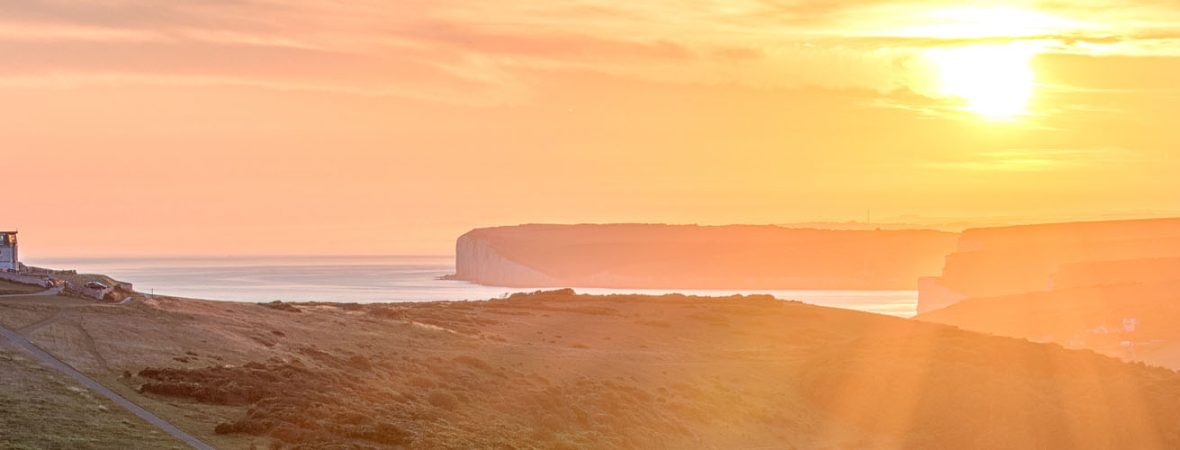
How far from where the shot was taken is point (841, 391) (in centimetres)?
4988

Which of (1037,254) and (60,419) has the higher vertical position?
(1037,254)

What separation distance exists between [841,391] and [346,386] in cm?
2138

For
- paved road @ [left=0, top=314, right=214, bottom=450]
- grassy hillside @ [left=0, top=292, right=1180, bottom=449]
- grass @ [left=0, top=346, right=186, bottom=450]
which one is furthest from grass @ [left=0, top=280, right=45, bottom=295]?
→ grass @ [left=0, top=346, right=186, bottom=450]

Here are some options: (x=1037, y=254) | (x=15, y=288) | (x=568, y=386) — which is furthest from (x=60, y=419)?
(x=1037, y=254)

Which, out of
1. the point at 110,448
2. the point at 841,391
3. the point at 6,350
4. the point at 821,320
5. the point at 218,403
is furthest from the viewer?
the point at 821,320

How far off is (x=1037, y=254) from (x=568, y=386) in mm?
93653

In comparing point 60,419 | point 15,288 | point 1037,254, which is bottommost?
point 60,419

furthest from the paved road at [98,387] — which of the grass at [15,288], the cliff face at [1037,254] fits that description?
the cliff face at [1037,254]

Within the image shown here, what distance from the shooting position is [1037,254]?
126375mm

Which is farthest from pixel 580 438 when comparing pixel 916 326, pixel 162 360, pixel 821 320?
pixel 821 320

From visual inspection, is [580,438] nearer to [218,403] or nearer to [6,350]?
[218,403]

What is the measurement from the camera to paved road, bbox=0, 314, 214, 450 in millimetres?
27723

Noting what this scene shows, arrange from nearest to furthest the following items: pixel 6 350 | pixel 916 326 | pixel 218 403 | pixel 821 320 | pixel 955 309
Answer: pixel 218 403, pixel 6 350, pixel 916 326, pixel 821 320, pixel 955 309

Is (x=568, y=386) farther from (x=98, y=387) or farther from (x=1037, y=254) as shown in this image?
(x=1037, y=254)
